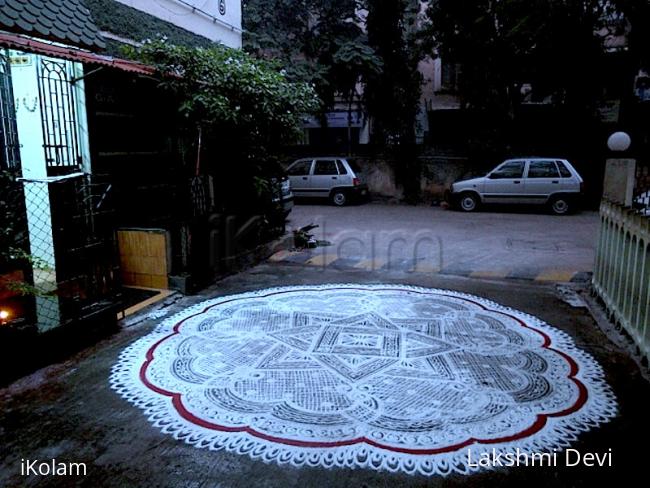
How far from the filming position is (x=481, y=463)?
2.55 metres

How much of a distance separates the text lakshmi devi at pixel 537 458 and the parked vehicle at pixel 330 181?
1373cm

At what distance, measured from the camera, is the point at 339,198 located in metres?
16.2

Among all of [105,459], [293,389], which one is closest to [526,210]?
[293,389]

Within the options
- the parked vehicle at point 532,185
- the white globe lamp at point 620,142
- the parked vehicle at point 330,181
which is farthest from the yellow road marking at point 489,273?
the parked vehicle at point 330,181

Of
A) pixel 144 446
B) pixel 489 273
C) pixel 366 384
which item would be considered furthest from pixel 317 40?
pixel 144 446

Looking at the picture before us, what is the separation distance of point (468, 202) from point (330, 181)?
14.5 ft

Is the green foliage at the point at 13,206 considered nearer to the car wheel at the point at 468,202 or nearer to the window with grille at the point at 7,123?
the window with grille at the point at 7,123

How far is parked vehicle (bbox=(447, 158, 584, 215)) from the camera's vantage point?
13328mm

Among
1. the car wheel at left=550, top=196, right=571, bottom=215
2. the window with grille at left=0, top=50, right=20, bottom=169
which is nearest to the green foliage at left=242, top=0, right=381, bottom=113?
the car wheel at left=550, top=196, right=571, bottom=215

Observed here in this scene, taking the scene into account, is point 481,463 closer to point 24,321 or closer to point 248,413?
point 248,413

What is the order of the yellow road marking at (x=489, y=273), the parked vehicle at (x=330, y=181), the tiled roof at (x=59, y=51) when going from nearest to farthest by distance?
the tiled roof at (x=59, y=51) → the yellow road marking at (x=489, y=273) → the parked vehicle at (x=330, y=181)

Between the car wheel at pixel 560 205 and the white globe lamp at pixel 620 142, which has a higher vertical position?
the white globe lamp at pixel 620 142

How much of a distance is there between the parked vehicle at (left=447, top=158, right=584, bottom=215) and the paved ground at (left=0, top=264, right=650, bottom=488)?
10272 mm

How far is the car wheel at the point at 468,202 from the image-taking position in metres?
14.5
